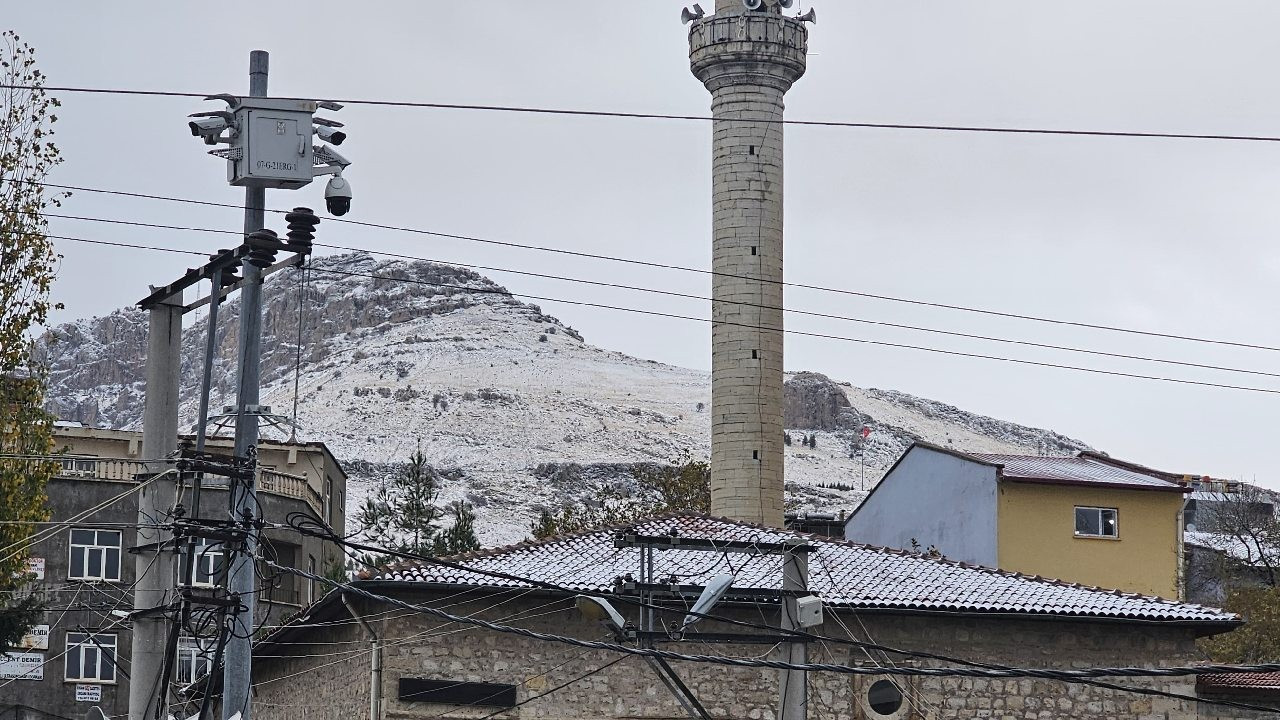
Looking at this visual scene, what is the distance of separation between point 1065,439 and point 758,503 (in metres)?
135

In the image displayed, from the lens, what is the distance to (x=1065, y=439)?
17188 centimetres

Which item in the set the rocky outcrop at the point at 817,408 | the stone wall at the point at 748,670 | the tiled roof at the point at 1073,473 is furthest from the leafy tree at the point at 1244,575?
the rocky outcrop at the point at 817,408

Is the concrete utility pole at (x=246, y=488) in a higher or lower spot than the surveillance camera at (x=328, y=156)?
lower

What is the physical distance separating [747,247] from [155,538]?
29.1 meters

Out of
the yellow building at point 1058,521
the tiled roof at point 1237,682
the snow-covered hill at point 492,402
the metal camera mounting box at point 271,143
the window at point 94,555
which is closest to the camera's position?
the metal camera mounting box at point 271,143

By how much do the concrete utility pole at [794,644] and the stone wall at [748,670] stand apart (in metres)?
4.99

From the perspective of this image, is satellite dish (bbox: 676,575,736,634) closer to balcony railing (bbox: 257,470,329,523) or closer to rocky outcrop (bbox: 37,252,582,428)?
balcony railing (bbox: 257,470,329,523)

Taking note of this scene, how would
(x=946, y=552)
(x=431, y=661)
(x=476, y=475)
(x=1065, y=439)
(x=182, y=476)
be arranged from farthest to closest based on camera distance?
1. (x=1065, y=439)
2. (x=476, y=475)
3. (x=946, y=552)
4. (x=431, y=661)
5. (x=182, y=476)

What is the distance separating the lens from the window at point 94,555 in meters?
45.9

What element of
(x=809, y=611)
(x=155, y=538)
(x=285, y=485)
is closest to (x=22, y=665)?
(x=285, y=485)

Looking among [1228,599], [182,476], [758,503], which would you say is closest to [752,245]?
→ [758,503]

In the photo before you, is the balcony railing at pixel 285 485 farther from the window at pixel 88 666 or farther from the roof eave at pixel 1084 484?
the roof eave at pixel 1084 484

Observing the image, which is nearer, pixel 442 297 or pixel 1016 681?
pixel 1016 681

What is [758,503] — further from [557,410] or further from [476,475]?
[557,410]
